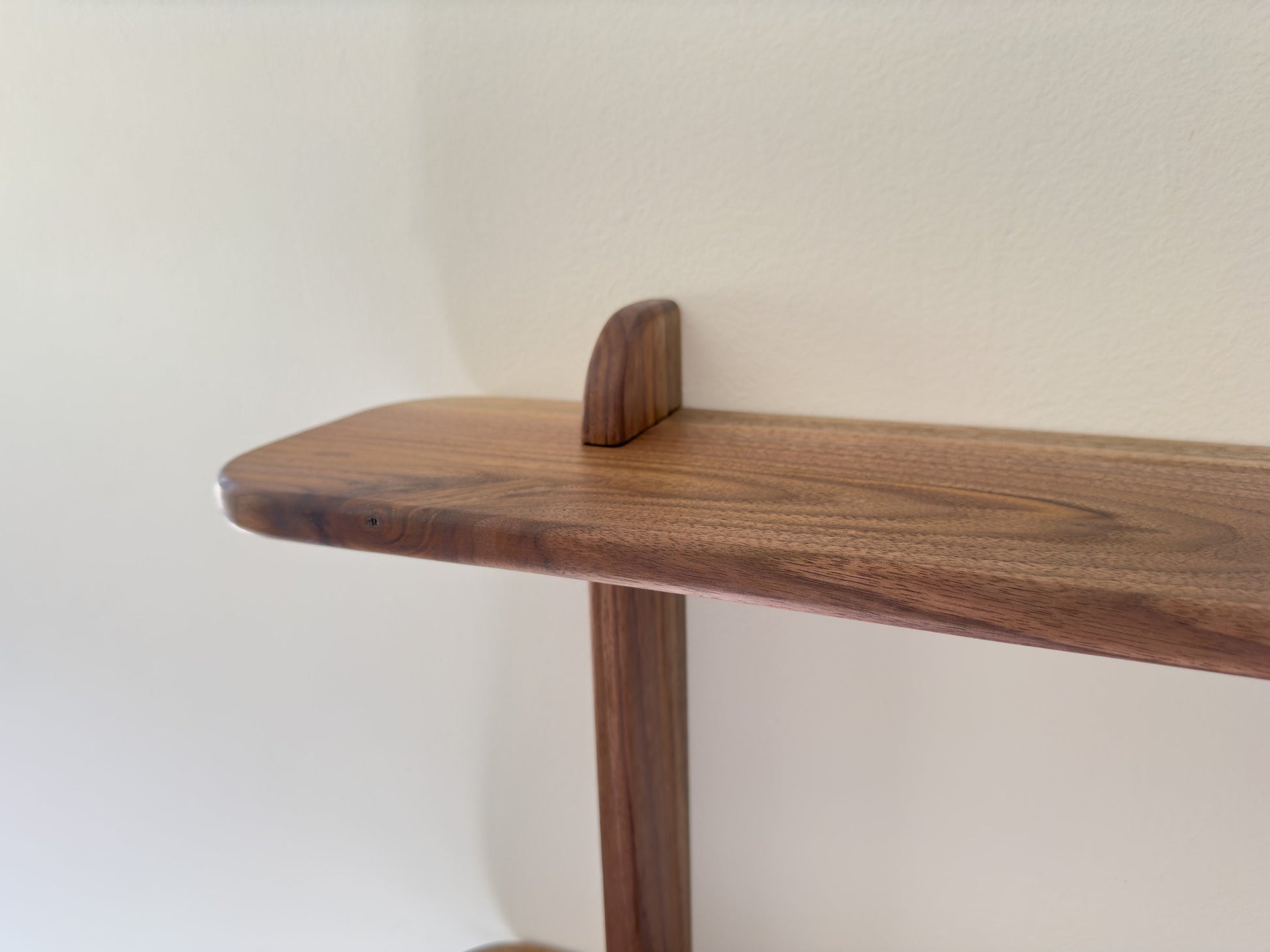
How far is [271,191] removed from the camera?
2.03 feet

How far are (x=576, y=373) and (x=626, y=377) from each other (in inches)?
4.4

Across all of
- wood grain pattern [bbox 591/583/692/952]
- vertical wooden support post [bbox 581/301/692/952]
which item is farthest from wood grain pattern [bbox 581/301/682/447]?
wood grain pattern [bbox 591/583/692/952]

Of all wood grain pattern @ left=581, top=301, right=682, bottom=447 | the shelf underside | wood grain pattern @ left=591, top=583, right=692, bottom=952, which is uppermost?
wood grain pattern @ left=581, top=301, right=682, bottom=447

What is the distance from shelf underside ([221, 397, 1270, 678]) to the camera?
0.29 meters

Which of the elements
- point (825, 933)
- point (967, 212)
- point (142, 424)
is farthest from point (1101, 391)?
point (142, 424)

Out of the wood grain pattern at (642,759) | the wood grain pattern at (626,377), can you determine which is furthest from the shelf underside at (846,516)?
the wood grain pattern at (642,759)

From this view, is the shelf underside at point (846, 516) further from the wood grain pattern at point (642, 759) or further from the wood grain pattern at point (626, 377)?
the wood grain pattern at point (642, 759)

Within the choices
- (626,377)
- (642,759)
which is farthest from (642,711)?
(626,377)

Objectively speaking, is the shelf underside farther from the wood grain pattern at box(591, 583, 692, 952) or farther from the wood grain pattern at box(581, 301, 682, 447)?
the wood grain pattern at box(591, 583, 692, 952)

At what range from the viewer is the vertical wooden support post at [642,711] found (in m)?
0.48

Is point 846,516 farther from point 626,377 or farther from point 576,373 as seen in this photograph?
point 576,373

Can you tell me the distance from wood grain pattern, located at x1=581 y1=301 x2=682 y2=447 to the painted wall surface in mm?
46

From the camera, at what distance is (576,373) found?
57cm

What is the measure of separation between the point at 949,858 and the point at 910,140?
439 mm
